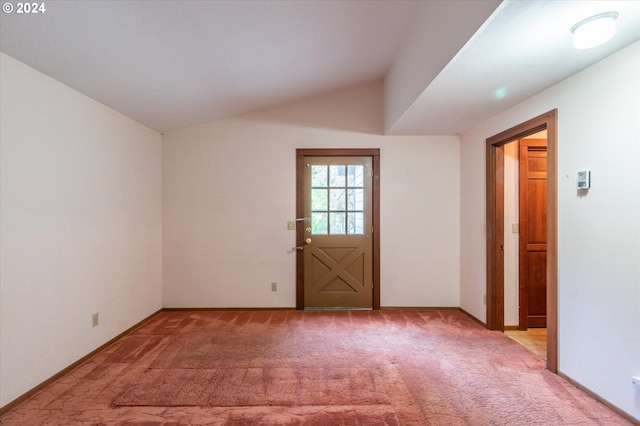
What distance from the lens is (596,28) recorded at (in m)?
1.59

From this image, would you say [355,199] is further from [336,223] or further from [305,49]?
[305,49]

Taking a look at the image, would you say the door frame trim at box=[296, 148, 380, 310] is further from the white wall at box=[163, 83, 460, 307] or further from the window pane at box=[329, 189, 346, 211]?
the window pane at box=[329, 189, 346, 211]

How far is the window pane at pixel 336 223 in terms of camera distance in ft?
13.6

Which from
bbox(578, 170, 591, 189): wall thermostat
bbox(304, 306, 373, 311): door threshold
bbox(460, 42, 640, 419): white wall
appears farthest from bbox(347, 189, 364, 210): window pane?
bbox(578, 170, 591, 189): wall thermostat

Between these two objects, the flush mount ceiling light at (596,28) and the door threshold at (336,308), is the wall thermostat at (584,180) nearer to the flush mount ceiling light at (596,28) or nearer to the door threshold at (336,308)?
the flush mount ceiling light at (596,28)

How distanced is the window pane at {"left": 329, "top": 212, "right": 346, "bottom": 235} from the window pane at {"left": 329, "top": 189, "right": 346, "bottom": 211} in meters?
0.09

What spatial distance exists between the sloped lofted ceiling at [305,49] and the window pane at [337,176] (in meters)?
0.97

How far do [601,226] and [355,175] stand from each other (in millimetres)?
2523

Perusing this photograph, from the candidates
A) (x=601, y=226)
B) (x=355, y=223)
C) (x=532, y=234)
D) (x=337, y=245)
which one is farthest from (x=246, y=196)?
(x=601, y=226)

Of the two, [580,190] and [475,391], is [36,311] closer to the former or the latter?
[475,391]

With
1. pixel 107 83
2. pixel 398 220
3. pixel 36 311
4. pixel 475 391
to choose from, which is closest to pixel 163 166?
pixel 107 83

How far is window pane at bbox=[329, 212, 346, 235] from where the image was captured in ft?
13.6

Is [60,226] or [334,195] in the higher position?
[334,195]

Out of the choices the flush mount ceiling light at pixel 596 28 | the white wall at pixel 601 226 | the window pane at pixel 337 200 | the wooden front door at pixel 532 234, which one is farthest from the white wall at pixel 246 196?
the flush mount ceiling light at pixel 596 28
